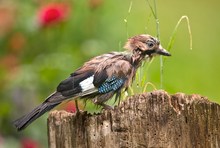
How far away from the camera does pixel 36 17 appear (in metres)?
10.1

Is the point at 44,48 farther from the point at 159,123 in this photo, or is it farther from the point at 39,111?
the point at 159,123

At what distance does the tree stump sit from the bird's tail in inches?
18.7

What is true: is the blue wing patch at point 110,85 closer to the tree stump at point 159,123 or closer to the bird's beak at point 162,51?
the bird's beak at point 162,51

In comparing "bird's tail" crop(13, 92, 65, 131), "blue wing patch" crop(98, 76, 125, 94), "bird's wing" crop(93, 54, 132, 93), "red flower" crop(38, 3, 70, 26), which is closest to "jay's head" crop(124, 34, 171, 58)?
"bird's wing" crop(93, 54, 132, 93)

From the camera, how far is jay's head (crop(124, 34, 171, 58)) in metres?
6.50

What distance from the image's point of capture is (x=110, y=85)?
6.25 m

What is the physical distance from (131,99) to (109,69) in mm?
762

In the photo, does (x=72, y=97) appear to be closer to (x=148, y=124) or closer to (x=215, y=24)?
(x=148, y=124)

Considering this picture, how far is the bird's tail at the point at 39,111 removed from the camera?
5957 millimetres

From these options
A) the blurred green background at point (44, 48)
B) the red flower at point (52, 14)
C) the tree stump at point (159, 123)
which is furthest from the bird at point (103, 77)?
the red flower at point (52, 14)

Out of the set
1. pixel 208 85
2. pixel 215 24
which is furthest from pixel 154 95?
pixel 215 24

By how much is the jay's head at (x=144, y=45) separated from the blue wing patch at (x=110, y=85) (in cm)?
33

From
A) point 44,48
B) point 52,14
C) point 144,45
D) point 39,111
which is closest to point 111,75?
point 144,45

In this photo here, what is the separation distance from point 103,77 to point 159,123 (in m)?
0.83
